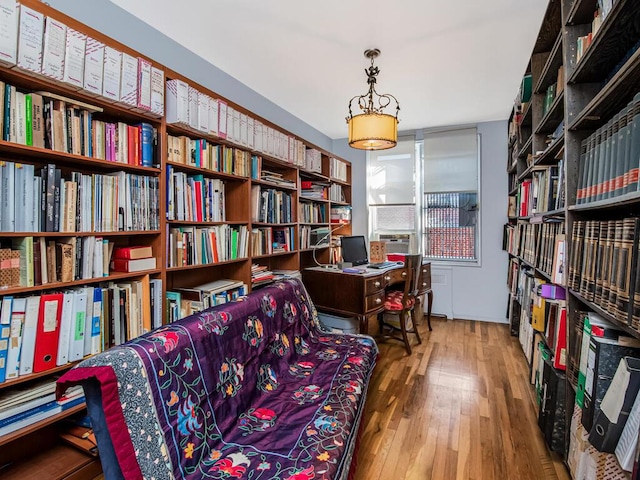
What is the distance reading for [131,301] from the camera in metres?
1.76

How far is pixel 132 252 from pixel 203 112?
101cm

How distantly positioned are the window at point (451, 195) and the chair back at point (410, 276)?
1.44 meters

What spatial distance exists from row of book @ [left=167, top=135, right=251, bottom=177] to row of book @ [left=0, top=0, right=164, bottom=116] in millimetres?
232

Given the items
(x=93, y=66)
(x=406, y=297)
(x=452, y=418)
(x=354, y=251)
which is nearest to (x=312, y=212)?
(x=354, y=251)

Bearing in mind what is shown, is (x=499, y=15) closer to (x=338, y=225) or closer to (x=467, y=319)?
(x=338, y=225)

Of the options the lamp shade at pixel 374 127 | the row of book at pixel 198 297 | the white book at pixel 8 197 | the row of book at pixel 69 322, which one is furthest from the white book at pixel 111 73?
the lamp shade at pixel 374 127

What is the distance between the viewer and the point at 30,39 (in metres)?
1.32

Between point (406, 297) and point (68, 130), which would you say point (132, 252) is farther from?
point (406, 297)

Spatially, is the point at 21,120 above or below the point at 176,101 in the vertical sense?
below

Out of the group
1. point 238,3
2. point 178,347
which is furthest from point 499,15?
point 178,347

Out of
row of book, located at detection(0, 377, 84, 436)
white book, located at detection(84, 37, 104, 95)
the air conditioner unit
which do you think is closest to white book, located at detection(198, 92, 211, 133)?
white book, located at detection(84, 37, 104, 95)

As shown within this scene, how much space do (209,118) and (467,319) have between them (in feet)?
13.0

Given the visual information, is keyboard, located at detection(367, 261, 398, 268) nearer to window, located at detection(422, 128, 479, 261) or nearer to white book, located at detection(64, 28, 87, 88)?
window, located at detection(422, 128, 479, 261)

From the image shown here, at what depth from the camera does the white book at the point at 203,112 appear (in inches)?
83.8
